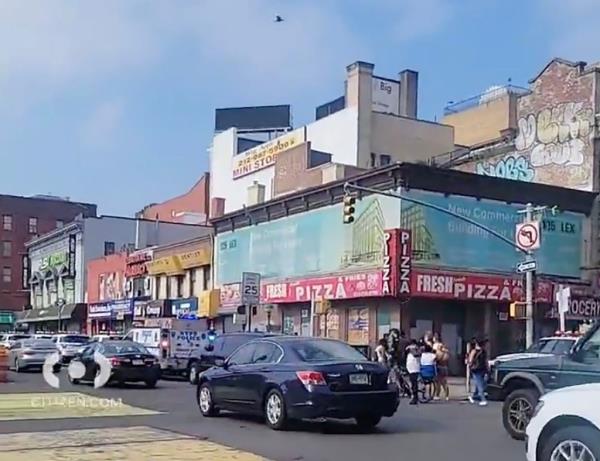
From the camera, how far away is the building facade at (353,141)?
178ft

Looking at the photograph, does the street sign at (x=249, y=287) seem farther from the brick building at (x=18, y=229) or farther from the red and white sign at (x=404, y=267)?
the brick building at (x=18, y=229)

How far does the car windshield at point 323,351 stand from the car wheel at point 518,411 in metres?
2.41

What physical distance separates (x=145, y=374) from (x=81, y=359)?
7.58ft

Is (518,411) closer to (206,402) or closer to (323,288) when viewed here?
(206,402)

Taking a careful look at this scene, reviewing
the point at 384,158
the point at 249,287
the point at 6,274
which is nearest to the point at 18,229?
the point at 6,274

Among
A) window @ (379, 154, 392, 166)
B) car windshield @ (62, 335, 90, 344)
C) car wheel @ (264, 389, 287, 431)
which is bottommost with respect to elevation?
car windshield @ (62, 335, 90, 344)

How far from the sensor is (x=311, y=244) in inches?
1563

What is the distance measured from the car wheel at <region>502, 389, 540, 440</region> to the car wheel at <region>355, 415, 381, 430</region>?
2.03 metres

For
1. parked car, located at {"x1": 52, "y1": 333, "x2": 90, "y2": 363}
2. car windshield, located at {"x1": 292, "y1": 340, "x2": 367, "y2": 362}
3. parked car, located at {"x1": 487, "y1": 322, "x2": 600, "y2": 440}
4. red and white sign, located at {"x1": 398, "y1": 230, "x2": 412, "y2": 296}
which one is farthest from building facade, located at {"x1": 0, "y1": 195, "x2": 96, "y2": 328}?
parked car, located at {"x1": 487, "y1": 322, "x2": 600, "y2": 440}

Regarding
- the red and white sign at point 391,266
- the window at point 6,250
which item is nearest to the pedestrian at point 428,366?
the red and white sign at point 391,266

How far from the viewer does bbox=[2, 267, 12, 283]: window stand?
327ft

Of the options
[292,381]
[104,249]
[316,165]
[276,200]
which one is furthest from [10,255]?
[292,381]

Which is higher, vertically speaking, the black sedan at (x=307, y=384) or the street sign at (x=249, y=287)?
the street sign at (x=249, y=287)

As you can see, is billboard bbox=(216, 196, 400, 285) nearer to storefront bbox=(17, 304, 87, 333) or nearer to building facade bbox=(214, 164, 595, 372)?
building facade bbox=(214, 164, 595, 372)
